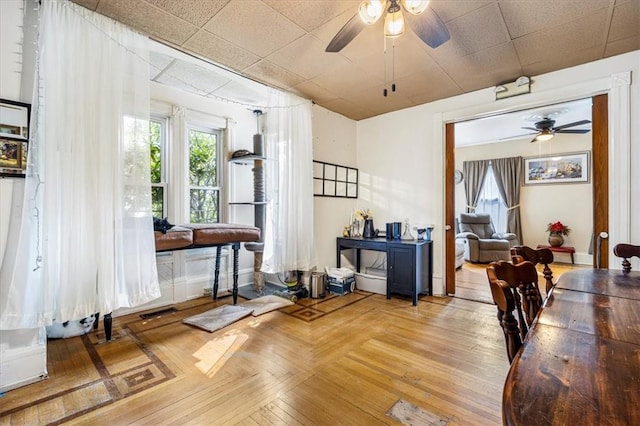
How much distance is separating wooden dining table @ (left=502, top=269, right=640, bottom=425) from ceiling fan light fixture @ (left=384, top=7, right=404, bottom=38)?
181 centimetres

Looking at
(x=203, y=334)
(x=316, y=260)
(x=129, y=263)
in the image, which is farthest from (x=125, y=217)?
(x=316, y=260)

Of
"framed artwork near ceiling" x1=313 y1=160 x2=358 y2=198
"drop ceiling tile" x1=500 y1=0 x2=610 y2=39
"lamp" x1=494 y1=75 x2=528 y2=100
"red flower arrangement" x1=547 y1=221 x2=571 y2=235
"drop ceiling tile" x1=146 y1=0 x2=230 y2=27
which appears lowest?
"red flower arrangement" x1=547 y1=221 x2=571 y2=235

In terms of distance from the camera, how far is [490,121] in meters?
5.32

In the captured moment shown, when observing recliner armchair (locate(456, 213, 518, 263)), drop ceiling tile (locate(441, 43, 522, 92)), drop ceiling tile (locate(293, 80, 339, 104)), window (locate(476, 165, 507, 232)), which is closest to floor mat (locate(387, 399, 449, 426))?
drop ceiling tile (locate(441, 43, 522, 92))

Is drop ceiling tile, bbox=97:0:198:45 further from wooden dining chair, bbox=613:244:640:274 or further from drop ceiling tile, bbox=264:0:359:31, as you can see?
wooden dining chair, bbox=613:244:640:274

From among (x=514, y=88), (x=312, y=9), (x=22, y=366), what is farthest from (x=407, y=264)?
(x=22, y=366)

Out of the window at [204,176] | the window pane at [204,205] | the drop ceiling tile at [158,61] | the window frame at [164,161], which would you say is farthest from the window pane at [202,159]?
the drop ceiling tile at [158,61]

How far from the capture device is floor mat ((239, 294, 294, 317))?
314cm

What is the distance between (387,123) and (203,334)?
365 centimetres

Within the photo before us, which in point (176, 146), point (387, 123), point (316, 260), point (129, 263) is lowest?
point (316, 260)

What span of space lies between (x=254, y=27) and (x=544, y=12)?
2164mm

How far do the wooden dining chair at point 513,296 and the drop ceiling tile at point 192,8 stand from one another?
93.2 inches

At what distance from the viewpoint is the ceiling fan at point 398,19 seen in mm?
1728

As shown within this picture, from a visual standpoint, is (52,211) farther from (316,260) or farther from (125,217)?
(316,260)
